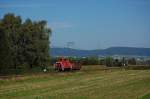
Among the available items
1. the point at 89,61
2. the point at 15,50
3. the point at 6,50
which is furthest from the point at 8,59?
the point at 89,61

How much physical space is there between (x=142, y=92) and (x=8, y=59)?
33.4 metres

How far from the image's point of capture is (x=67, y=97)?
22.1m

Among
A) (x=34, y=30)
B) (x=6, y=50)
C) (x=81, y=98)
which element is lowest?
(x=81, y=98)

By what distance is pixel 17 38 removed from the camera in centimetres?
7775

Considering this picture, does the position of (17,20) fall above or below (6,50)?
above

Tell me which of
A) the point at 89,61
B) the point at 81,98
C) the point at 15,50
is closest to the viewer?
the point at 81,98

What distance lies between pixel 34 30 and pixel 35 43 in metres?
2.65

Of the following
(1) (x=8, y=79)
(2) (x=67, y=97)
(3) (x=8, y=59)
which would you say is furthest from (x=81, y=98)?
(3) (x=8, y=59)

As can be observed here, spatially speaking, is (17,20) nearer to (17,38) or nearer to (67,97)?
(17,38)

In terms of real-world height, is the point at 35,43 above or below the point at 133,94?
above

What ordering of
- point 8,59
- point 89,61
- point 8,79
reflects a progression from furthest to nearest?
point 89,61 < point 8,59 < point 8,79

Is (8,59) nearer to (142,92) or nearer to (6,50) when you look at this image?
(6,50)

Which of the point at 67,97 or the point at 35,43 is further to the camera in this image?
the point at 35,43

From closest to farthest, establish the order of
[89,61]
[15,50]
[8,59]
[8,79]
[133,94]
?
1. [133,94]
2. [8,79]
3. [8,59]
4. [15,50]
5. [89,61]
